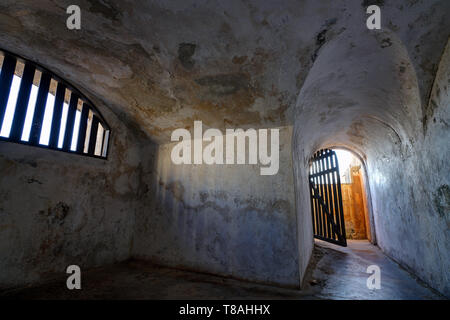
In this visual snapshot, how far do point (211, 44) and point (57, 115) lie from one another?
2.60m

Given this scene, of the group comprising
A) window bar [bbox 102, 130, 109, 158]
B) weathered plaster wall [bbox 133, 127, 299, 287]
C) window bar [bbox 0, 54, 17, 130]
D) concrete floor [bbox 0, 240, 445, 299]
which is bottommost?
concrete floor [bbox 0, 240, 445, 299]

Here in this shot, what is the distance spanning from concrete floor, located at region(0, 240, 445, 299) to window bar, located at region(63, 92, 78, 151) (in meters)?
1.97

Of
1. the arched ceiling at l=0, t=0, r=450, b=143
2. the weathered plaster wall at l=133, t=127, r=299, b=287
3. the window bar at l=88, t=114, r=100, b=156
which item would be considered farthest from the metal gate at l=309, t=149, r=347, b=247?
the window bar at l=88, t=114, r=100, b=156

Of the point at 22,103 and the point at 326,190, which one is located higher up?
the point at 22,103

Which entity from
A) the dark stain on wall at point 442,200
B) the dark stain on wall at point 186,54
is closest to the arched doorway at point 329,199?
the dark stain on wall at point 442,200

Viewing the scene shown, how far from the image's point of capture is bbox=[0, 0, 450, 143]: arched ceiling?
1.80 m

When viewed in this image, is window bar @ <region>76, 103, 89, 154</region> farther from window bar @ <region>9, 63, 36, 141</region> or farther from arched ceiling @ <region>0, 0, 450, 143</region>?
window bar @ <region>9, 63, 36, 141</region>

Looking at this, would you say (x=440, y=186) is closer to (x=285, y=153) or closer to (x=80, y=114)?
(x=285, y=153)

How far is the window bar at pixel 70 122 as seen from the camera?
10.1ft

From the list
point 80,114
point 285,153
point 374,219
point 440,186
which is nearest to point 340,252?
point 374,219

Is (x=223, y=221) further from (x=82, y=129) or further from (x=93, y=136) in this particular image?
(x=82, y=129)

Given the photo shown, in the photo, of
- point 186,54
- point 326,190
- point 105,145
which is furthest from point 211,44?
point 326,190

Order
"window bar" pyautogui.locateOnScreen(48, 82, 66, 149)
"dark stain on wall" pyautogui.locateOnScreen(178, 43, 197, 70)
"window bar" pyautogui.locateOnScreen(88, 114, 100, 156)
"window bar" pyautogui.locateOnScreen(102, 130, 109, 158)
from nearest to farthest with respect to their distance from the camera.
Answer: "dark stain on wall" pyautogui.locateOnScreen(178, 43, 197, 70) < "window bar" pyautogui.locateOnScreen(48, 82, 66, 149) < "window bar" pyautogui.locateOnScreen(88, 114, 100, 156) < "window bar" pyautogui.locateOnScreen(102, 130, 109, 158)

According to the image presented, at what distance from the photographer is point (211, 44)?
219 cm
